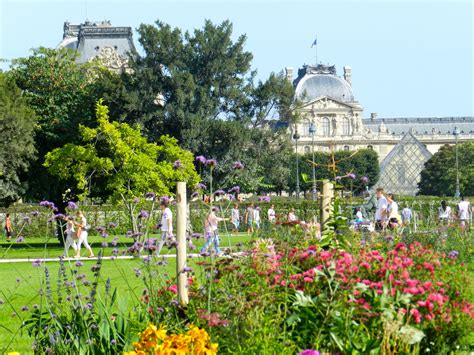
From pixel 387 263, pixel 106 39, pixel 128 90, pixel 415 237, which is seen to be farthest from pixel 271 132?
pixel 106 39

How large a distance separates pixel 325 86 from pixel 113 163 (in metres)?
118

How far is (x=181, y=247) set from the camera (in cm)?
789

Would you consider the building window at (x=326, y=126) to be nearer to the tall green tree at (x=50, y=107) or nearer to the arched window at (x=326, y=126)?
the arched window at (x=326, y=126)

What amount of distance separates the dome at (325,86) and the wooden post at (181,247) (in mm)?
137535

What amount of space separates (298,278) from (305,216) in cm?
3456

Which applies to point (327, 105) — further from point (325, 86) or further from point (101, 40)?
point (101, 40)

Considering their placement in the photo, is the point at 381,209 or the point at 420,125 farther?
the point at 420,125

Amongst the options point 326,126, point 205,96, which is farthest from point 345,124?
→ point 205,96

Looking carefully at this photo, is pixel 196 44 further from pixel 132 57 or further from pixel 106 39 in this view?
pixel 106 39

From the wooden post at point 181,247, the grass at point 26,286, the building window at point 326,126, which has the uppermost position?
the building window at point 326,126

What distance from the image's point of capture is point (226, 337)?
19.9 ft

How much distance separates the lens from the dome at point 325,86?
479 ft

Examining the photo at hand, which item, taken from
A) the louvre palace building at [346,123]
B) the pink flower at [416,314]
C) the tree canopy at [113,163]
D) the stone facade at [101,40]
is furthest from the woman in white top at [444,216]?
the louvre palace building at [346,123]

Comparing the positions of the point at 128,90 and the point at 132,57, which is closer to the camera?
the point at 128,90
